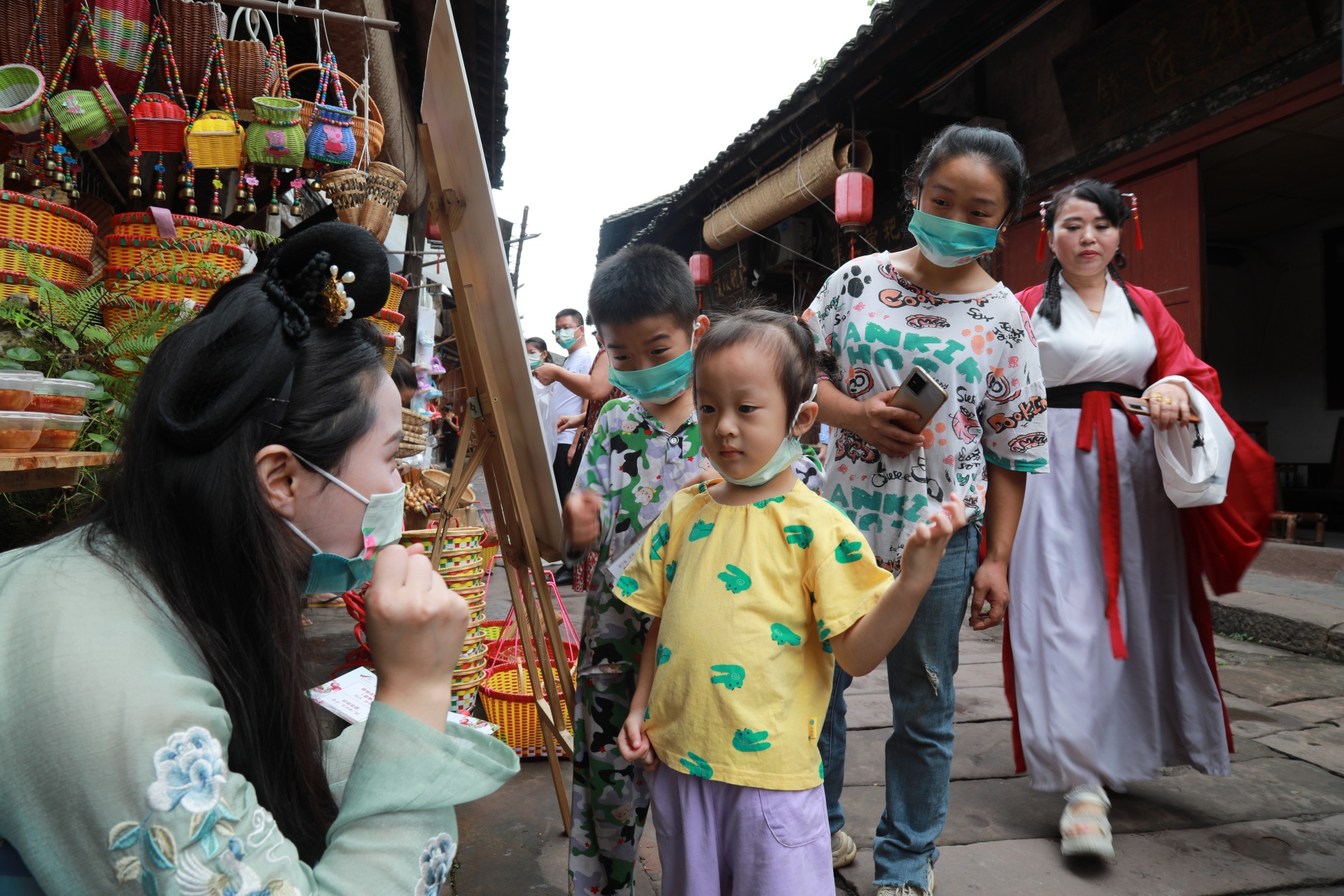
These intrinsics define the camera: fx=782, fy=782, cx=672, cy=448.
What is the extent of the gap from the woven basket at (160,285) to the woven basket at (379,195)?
92 centimetres

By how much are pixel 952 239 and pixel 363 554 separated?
5.13 ft

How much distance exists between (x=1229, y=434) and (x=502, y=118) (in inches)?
298

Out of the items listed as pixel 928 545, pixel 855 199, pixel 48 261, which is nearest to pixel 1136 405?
pixel 928 545

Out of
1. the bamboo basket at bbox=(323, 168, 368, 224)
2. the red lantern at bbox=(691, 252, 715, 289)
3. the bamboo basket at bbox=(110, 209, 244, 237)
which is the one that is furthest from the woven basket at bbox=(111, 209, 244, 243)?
the red lantern at bbox=(691, 252, 715, 289)

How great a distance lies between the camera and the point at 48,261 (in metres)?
2.32

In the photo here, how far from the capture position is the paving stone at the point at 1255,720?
11.2 feet

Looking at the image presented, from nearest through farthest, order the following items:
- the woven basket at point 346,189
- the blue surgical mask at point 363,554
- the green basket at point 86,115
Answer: the blue surgical mask at point 363,554, the green basket at point 86,115, the woven basket at point 346,189

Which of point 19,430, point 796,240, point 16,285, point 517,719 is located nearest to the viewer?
point 19,430

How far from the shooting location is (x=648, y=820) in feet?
8.64

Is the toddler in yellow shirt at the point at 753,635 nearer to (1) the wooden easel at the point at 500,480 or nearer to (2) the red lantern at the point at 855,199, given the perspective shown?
(1) the wooden easel at the point at 500,480

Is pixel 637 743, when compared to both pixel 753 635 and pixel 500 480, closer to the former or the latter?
pixel 753 635

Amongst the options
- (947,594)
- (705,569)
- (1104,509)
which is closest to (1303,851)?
(1104,509)

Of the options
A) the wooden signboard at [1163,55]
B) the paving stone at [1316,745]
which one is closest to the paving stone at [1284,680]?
the paving stone at [1316,745]

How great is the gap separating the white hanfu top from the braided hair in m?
0.02
